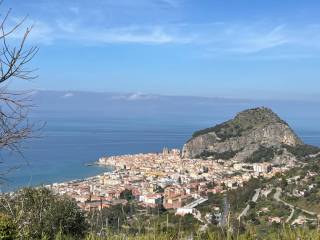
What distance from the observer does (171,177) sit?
5306 centimetres

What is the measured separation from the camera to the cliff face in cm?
6119

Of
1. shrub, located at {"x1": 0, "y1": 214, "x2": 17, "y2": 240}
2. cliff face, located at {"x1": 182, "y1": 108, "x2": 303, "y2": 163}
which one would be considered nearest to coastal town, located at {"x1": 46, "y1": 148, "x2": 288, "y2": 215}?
cliff face, located at {"x1": 182, "y1": 108, "x2": 303, "y2": 163}

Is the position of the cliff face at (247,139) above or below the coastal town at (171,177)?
above

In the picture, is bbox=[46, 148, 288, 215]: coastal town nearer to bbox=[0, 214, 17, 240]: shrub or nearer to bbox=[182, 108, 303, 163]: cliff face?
bbox=[182, 108, 303, 163]: cliff face

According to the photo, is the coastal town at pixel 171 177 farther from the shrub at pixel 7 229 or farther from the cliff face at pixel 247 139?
the shrub at pixel 7 229

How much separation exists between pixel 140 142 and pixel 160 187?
59.2 meters

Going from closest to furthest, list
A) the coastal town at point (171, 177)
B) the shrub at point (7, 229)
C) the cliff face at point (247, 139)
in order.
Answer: the shrub at point (7, 229), the coastal town at point (171, 177), the cliff face at point (247, 139)

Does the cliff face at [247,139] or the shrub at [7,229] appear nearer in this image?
the shrub at [7,229]

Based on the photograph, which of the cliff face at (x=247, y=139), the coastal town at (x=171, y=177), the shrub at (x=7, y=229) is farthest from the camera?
the cliff face at (x=247, y=139)

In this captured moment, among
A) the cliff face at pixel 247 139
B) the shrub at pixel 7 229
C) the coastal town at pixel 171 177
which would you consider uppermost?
the shrub at pixel 7 229

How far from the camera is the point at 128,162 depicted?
217 ft

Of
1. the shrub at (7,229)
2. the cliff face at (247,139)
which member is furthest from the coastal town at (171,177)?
the shrub at (7,229)

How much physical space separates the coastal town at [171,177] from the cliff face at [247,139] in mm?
2426

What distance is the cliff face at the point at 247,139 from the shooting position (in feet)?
201
